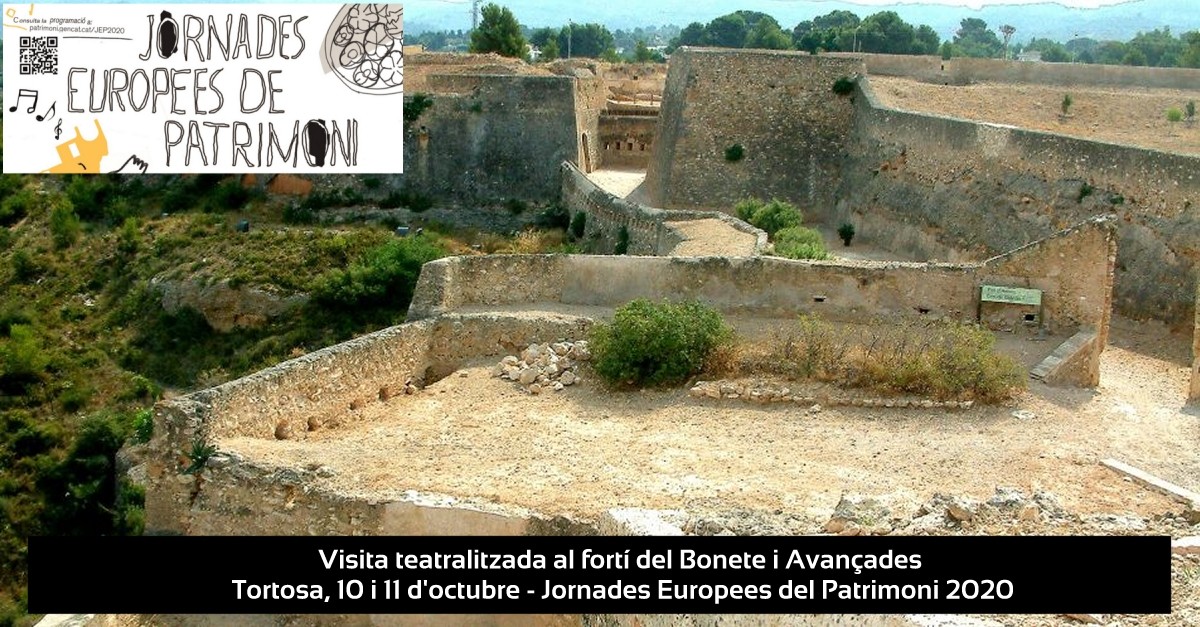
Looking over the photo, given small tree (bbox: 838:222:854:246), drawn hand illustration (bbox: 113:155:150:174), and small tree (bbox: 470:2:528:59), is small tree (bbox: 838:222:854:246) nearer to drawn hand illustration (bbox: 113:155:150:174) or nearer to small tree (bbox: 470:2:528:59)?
drawn hand illustration (bbox: 113:155:150:174)

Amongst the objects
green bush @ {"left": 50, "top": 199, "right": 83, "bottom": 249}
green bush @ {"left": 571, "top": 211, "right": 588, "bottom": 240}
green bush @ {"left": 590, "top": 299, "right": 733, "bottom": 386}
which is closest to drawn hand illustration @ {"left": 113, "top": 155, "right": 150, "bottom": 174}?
green bush @ {"left": 50, "top": 199, "right": 83, "bottom": 249}

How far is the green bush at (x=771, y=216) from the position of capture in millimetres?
20281

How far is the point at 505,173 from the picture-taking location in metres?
26.2

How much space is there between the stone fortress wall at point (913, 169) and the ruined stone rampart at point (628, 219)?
1897mm

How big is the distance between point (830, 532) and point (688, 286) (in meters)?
6.07

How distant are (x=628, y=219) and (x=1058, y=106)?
11934 millimetres

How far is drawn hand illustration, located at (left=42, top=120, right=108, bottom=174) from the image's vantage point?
74.7 ft

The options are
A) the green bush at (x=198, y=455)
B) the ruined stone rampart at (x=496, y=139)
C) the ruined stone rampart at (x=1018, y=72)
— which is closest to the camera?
the green bush at (x=198, y=455)

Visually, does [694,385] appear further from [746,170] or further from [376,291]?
[746,170]

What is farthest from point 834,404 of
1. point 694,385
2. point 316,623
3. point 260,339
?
point 260,339

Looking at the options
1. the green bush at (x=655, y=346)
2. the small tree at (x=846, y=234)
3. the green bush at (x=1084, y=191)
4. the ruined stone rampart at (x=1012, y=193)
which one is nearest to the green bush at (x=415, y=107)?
the ruined stone rampart at (x=1012, y=193)

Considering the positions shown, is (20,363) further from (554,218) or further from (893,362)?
(893,362)

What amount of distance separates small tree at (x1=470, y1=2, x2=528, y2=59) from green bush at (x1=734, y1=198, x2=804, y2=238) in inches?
793
